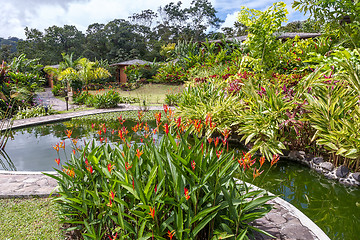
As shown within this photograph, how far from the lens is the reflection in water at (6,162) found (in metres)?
4.90

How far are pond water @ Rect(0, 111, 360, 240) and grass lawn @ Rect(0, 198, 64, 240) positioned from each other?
28.9 inches

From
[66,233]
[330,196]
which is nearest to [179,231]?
[66,233]

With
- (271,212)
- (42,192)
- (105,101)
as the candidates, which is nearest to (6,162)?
(42,192)

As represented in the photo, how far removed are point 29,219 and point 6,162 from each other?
306cm

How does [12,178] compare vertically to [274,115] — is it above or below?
below

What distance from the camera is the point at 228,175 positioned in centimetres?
213

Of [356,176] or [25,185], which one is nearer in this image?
[25,185]

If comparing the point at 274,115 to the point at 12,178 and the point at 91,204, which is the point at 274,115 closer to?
the point at 91,204

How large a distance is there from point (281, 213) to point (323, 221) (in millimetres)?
708

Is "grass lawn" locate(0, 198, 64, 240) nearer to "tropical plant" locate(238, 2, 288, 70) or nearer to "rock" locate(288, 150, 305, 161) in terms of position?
"rock" locate(288, 150, 305, 161)

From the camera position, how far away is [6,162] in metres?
5.21

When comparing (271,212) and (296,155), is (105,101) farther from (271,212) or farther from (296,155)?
(271,212)

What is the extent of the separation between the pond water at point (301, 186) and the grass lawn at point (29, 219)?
0.73m

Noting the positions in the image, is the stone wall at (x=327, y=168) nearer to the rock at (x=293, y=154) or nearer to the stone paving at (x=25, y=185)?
the rock at (x=293, y=154)
